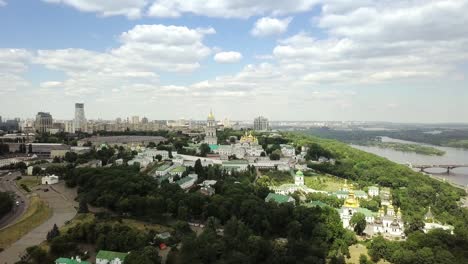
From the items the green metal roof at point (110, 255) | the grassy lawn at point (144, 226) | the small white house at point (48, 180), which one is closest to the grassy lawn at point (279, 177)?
the grassy lawn at point (144, 226)

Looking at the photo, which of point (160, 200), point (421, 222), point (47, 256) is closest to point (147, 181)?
point (160, 200)

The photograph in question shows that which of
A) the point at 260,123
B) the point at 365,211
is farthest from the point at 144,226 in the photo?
the point at 260,123

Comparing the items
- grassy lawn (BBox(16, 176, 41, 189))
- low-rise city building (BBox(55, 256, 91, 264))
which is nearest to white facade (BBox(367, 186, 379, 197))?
low-rise city building (BBox(55, 256, 91, 264))

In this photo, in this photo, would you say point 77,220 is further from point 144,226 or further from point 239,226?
point 239,226

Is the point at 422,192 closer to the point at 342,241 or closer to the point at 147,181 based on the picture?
the point at 342,241

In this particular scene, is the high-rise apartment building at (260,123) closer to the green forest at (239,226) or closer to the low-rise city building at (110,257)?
the green forest at (239,226)
